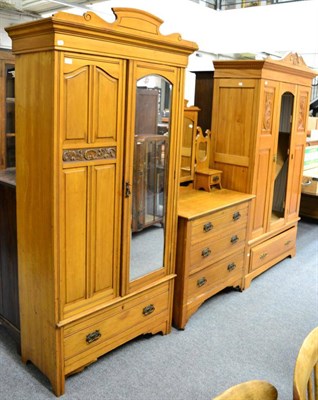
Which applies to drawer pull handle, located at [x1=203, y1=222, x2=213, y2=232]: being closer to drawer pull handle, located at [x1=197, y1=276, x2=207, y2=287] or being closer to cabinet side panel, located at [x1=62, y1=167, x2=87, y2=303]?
drawer pull handle, located at [x1=197, y1=276, x2=207, y2=287]

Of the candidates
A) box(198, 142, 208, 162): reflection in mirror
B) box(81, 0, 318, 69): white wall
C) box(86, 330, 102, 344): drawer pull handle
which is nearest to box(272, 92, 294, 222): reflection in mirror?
box(198, 142, 208, 162): reflection in mirror

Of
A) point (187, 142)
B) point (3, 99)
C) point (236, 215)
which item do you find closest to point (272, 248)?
point (236, 215)

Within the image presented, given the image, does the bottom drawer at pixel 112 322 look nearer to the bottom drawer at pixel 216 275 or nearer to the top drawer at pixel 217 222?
the bottom drawer at pixel 216 275

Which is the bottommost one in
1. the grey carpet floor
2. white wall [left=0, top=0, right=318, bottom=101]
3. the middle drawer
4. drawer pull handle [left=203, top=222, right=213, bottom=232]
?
the grey carpet floor

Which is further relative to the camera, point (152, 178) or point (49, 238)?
point (152, 178)

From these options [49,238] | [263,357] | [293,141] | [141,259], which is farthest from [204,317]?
[293,141]

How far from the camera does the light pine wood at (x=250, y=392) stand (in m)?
0.97

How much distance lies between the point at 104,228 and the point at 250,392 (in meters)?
1.33

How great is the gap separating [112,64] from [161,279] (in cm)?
128

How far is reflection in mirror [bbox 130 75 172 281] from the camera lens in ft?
7.54

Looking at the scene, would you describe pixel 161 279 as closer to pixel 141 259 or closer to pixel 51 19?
pixel 141 259

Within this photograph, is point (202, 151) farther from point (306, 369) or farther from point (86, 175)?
point (306, 369)

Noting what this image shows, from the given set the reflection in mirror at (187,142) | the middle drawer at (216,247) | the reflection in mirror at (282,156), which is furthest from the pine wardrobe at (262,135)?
the reflection in mirror at (187,142)

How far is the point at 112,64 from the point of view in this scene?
6.65 feet
